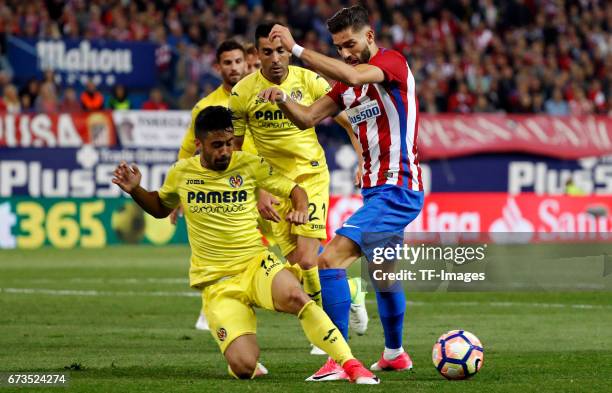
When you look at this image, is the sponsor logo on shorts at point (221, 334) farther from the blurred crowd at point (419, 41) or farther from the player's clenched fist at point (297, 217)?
the blurred crowd at point (419, 41)

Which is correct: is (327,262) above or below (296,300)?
Result: above

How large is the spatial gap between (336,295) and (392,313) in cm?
41

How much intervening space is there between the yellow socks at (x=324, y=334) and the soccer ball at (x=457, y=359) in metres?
0.69

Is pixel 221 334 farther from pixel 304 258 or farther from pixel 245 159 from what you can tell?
pixel 304 258

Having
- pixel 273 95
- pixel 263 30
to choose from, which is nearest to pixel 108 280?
pixel 263 30

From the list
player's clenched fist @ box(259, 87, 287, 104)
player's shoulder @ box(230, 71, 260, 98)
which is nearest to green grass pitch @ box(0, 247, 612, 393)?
player's clenched fist @ box(259, 87, 287, 104)

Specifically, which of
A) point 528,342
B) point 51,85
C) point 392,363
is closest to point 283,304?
point 392,363

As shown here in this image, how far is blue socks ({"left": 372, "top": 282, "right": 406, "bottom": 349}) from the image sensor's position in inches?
347

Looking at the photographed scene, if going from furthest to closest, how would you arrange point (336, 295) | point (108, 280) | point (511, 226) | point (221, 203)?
point (511, 226)
point (108, 280)
point (336, 295)
point (221, 203)

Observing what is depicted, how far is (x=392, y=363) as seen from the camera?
881 cm

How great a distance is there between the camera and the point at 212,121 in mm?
8273

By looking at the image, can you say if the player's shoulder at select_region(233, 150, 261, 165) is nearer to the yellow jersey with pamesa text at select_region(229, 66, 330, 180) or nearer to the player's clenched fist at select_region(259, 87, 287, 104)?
the player's clenched fist at select_region(259, 87, 287, 104)

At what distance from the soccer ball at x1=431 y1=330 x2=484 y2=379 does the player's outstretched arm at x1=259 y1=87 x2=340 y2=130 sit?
167 cm

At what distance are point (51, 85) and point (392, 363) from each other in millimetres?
16173
